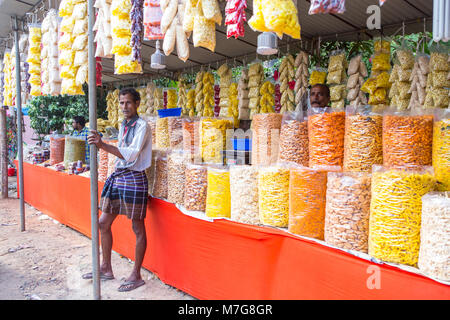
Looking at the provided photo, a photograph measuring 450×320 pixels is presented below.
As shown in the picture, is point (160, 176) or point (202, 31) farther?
point (160, 176)

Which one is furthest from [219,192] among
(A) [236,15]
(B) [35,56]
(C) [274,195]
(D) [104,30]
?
(B) [35,56]

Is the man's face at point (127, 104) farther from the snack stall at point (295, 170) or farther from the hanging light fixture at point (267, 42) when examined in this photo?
the hanging light fixture at point (267, 42)

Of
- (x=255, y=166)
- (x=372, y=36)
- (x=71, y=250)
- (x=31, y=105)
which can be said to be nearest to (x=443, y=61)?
(x=372, y=36)

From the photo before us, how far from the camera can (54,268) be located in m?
2.89

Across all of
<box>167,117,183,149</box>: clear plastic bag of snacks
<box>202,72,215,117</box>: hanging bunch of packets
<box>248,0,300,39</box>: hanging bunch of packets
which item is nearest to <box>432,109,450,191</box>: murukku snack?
<box>248,0,300,39</box>: hanging bunch of packets

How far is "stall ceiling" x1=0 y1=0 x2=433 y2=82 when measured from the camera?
2912 millimetres

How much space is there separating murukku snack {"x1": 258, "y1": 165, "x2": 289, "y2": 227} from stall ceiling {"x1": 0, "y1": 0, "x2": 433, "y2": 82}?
1698 mm

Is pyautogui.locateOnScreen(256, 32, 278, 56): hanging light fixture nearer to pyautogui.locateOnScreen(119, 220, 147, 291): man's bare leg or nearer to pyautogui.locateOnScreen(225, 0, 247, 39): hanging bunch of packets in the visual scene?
pyautogui.locateOnScreen(225, 0, 247, 39): hanging bunch of packets

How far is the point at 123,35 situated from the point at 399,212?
1.94 meters

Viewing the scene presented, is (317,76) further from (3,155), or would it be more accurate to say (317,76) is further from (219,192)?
(3,155)

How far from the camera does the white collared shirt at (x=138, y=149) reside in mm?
2219

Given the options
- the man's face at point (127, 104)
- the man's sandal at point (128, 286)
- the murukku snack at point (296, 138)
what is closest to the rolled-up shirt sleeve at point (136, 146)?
the man's face at point (127, 104)
